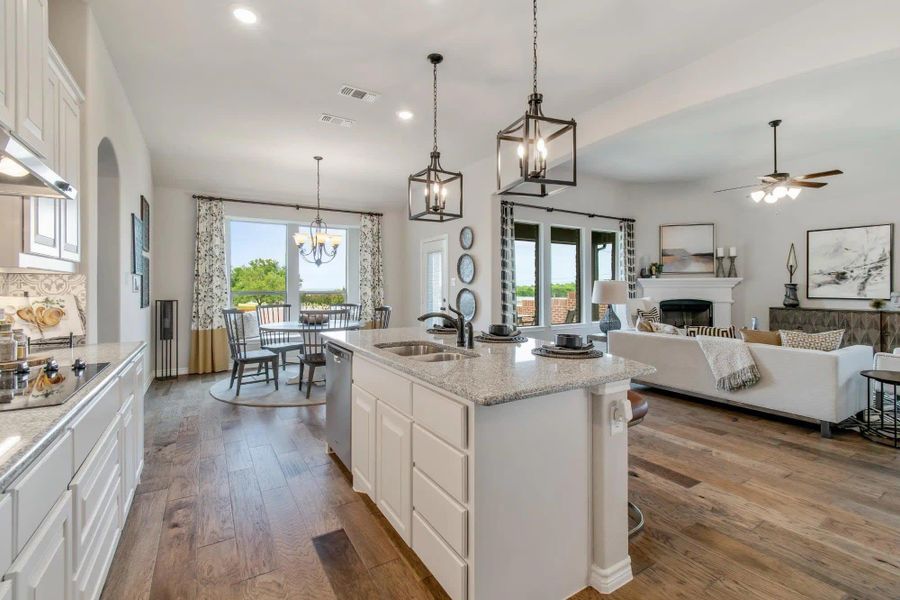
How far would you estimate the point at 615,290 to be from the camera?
18.9 feet

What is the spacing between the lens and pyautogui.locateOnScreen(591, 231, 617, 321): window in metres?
7.57

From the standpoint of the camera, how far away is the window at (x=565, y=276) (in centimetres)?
713

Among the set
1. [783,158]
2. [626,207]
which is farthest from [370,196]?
[783,158]

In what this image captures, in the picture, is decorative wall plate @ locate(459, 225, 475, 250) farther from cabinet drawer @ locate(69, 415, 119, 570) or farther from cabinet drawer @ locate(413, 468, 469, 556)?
cabinet drawer @ locate(69, 415, 119, 570)

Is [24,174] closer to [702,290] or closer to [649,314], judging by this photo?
[649,314]

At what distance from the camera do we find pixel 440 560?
1.67m

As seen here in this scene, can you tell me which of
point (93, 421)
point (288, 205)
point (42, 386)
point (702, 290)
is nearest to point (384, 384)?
point (93, 421)

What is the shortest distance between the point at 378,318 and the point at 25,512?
247 inches

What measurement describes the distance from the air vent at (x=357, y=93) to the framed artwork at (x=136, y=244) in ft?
7.34

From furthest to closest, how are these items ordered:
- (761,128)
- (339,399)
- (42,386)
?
(761,128) < (339,399) < (42,386)

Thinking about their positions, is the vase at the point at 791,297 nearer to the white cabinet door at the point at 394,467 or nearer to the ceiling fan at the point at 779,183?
the ceiling fan at the point at 779,183

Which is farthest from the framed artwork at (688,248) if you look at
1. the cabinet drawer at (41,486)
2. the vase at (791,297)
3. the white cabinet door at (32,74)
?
the cabinet drawer at (41,486)

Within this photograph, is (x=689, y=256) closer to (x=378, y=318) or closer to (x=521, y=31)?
(x=378, y=318)

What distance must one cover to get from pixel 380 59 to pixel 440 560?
10.5 ft
